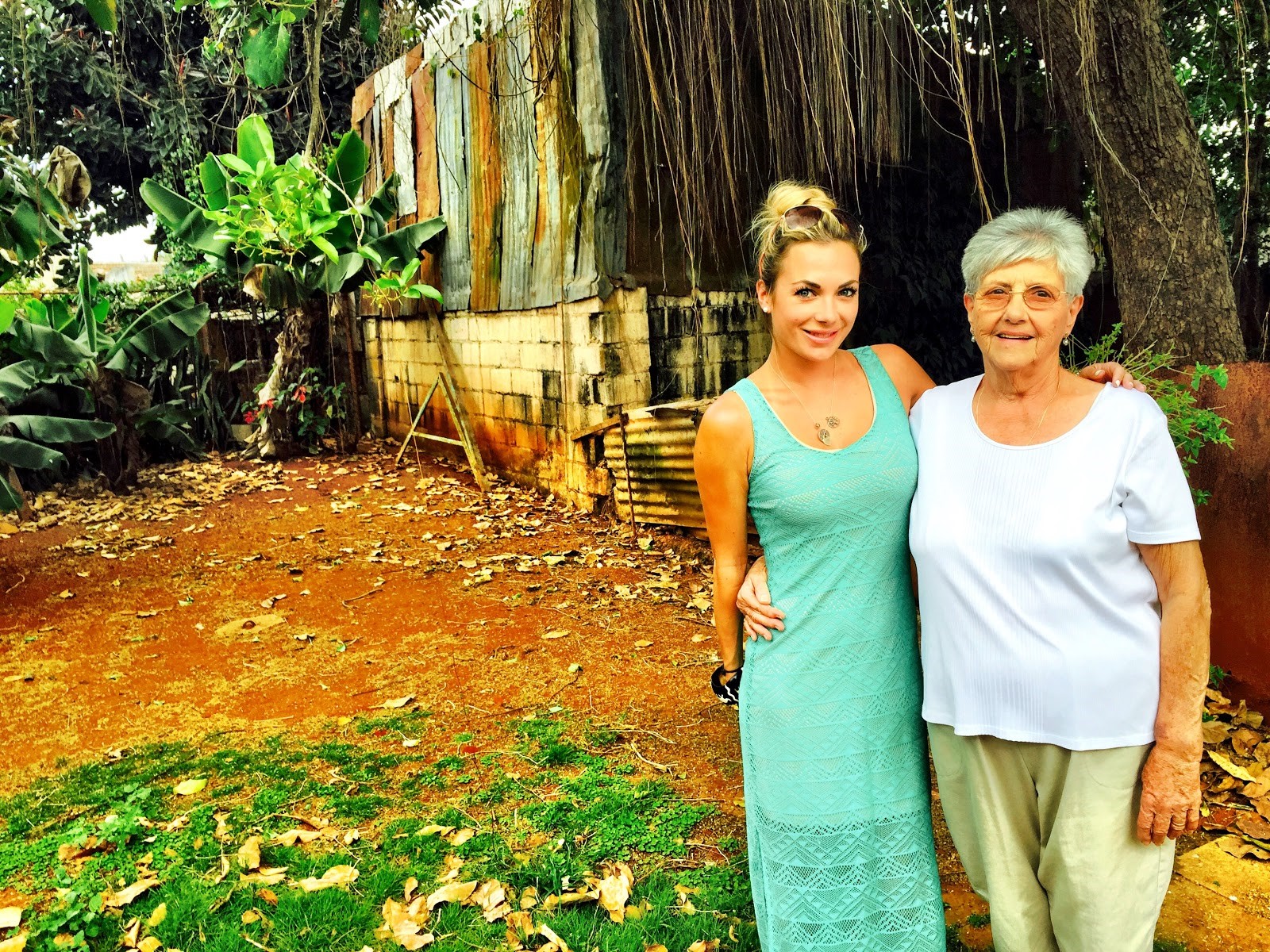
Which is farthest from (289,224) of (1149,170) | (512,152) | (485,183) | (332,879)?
(1149,170)

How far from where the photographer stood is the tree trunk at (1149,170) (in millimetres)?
3637

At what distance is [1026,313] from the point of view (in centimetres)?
200

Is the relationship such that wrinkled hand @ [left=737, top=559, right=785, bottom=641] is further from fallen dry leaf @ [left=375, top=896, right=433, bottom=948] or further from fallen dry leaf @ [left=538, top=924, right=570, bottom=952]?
fallen dry leaf @ [left=375, top=896, right=433, bottom=948]

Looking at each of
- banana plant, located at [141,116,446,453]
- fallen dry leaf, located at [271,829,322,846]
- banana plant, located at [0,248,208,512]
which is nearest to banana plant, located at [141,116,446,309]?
banana plant, located at [141,116,446,453]

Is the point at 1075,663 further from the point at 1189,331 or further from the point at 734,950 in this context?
the point at 1189,331

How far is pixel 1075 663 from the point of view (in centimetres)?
190

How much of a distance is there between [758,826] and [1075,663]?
2.74ft

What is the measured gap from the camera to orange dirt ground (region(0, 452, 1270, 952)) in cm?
439

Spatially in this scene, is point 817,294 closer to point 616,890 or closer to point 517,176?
point 616,890

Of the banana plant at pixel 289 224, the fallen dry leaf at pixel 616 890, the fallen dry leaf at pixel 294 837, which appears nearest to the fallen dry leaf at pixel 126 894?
the fallen dry leaf at pixel 294 837

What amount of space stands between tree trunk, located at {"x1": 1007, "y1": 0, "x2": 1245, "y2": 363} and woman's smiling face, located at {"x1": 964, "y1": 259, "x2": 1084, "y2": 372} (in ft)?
6.40

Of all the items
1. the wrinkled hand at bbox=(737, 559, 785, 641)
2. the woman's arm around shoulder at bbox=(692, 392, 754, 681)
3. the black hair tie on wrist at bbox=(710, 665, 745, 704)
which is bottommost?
the black hair tie on wrist at bbox=(710, 665, 745, 704)

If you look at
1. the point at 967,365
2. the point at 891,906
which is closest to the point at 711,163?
the point at 967,365

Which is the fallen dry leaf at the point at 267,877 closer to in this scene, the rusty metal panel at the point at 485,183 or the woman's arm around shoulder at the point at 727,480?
the woman's arm around shoulder at the point at 727,480
